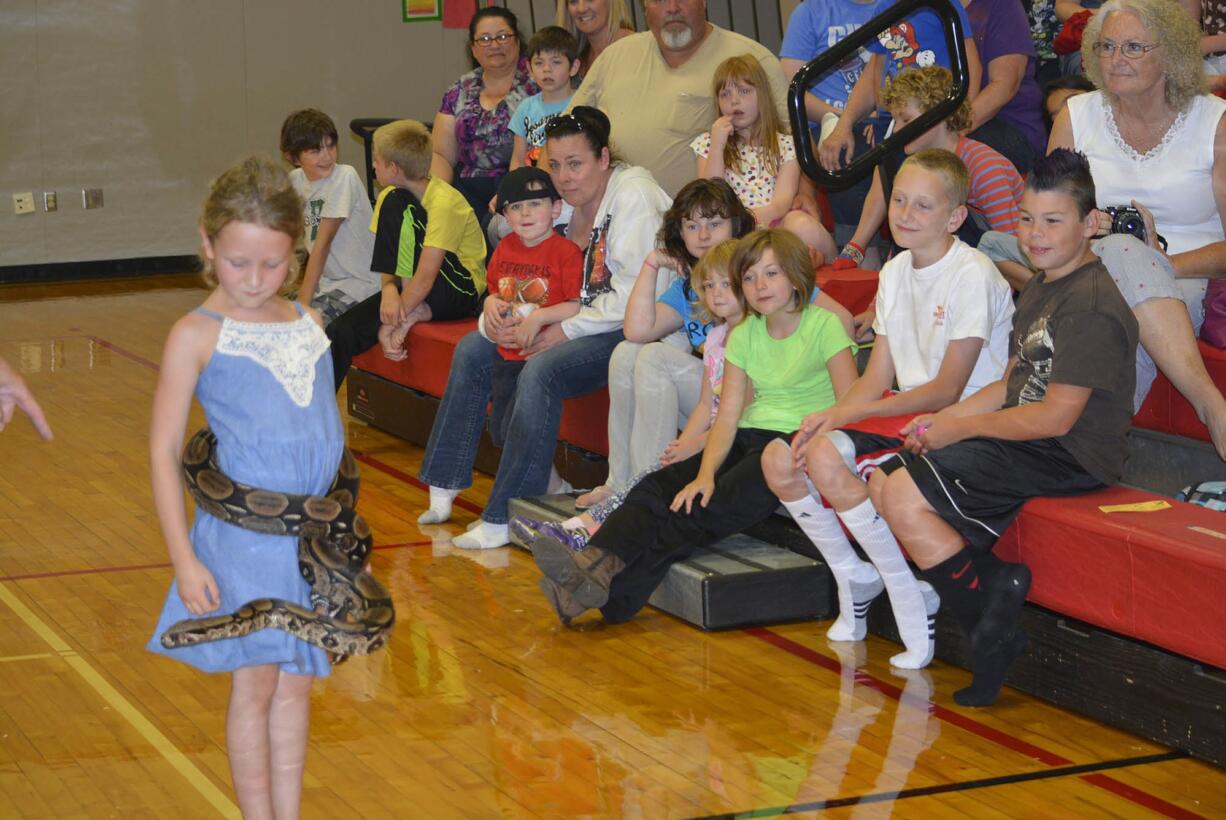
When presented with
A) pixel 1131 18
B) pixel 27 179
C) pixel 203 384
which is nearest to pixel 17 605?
pixel 203 384

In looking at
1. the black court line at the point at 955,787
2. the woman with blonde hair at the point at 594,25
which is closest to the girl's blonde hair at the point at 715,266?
the black court line at the point at 955,787

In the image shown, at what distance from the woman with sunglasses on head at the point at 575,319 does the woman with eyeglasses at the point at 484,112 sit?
1.79 metres

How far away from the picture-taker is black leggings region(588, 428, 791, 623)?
4.38 m

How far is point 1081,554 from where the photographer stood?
3617 millimetres

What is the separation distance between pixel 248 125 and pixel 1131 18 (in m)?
8.96

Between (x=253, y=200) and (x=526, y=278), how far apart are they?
288cm

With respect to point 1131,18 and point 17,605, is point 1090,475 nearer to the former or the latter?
point 1131,18

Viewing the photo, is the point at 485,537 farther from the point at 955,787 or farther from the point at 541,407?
the point at 955,787

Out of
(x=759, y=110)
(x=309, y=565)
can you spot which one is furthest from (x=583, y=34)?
(x=309, y=565)

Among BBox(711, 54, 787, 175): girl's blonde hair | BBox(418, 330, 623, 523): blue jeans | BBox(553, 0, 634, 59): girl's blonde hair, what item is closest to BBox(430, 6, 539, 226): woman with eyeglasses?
BBox(553, 0, 634, 59): girl's blonde hair

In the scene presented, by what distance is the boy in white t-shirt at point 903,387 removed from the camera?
4.00 m

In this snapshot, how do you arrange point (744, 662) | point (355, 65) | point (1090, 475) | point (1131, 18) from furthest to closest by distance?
point (355, 65) < point (1131, 18) < point (744, 662) < point (1090, 475)

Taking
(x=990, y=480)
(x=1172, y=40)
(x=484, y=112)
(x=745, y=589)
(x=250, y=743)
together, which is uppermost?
(x=1172, y=40)

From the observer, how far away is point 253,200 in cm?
269
